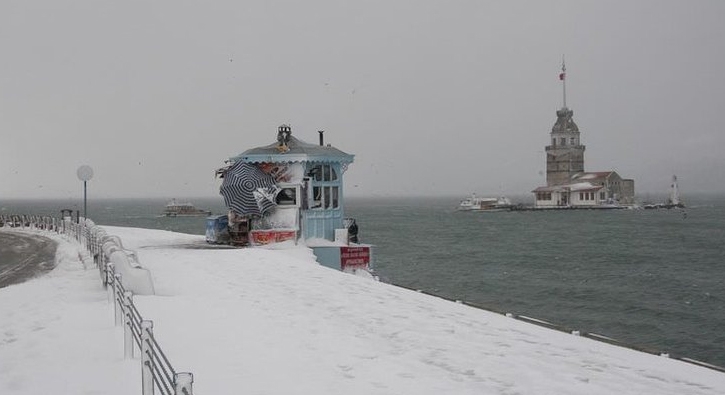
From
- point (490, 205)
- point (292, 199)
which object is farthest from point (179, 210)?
point (292, 199)

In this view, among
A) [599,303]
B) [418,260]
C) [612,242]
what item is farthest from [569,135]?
[599,303]

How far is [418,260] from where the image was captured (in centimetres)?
5397

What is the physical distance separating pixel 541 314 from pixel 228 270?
1908cm

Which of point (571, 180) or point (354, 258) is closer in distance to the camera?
point (354, 258)

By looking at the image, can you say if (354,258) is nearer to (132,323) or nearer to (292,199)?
(292,199)

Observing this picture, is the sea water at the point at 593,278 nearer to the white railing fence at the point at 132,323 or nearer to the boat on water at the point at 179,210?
the white railing fence at the point at 132,323

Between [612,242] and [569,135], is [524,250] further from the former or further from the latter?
[569,135]

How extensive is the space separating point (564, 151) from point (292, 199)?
142 meters

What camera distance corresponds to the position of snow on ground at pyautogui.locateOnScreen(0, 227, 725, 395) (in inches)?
281

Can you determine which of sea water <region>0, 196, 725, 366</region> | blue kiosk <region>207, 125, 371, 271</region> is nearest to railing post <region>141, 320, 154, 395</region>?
sea water <region>0, 196, 725, 366</region>

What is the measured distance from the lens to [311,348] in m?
8.60

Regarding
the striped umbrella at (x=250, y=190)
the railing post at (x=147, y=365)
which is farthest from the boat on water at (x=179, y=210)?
the railing post at (x=147, y=365)

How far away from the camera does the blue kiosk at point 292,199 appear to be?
22.4 metres

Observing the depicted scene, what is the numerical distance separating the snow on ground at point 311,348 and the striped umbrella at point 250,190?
28.5ft
